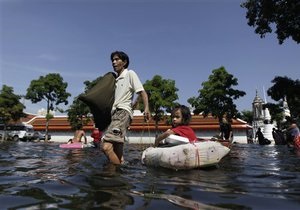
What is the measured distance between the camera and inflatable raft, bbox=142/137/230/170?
496 centimetres

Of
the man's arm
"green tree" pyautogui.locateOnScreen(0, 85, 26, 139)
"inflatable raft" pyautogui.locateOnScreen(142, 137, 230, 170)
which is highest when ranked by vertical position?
"green tree" pyautogui.locateOnScreen(0, 85, 26, 139)

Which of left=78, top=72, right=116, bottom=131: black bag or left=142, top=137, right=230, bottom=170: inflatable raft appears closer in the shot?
left=142, top=137, right=230, bottom=170: inflatable raft

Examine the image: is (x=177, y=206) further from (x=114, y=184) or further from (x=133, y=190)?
(x=114, y=184)

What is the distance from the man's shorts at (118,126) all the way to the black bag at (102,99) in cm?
22

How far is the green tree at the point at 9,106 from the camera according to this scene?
4434cm

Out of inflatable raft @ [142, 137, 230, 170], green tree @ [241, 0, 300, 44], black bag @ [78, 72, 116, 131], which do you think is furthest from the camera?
green tree @ [241, 0, 300, 44]

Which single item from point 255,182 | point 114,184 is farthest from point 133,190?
point 255,182

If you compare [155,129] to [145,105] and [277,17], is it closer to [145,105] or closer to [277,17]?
[277,17]

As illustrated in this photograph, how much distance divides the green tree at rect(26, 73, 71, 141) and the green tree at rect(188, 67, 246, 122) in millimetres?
17316

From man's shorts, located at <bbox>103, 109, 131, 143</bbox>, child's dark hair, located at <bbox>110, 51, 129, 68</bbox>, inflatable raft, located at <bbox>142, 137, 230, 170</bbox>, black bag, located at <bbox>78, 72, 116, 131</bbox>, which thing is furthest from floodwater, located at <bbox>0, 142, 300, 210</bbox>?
child's dark hair, located at <bbox>110, 51, 129, 68</bbox>

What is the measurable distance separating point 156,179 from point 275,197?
4.87 ft

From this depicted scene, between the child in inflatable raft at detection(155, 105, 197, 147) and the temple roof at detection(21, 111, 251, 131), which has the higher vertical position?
the temple roof at detection(21, 111, 251, 131)

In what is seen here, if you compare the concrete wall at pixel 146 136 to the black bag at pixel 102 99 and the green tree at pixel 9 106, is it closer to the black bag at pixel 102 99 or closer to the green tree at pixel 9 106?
the green tree at pixel 9 106

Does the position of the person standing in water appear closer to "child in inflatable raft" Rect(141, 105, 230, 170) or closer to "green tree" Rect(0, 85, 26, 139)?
"child in inflatable raft" Rect(141, 105, 230, 170)
